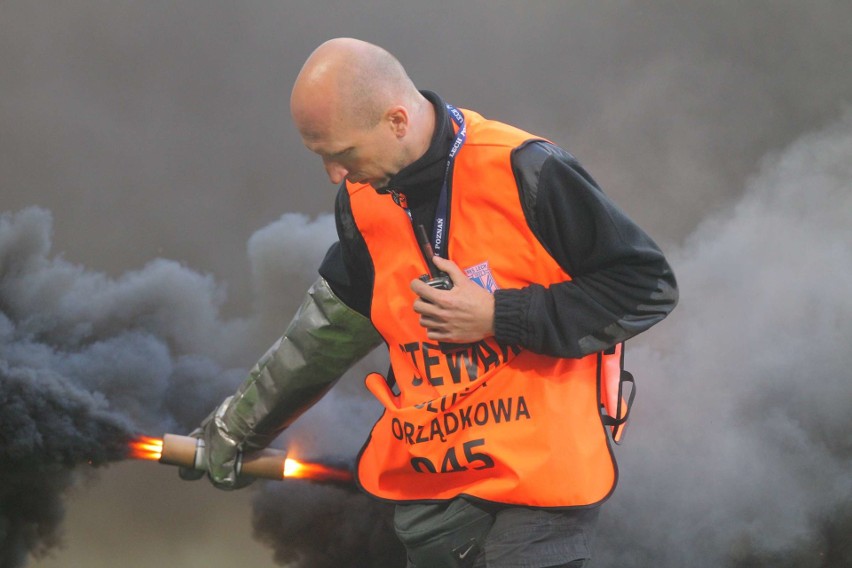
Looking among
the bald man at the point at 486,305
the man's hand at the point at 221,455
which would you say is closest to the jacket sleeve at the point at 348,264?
the bald man at the point at 486,305

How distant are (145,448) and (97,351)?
1.09 ft

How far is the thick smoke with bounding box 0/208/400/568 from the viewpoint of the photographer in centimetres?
288

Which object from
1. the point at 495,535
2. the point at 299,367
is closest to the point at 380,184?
the point at 495,535

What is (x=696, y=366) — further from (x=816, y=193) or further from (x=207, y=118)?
(x=207, y=118)

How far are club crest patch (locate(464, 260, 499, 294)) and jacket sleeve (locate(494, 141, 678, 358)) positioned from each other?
6 centimetres

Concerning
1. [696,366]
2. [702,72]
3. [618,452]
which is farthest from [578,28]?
[618,452]

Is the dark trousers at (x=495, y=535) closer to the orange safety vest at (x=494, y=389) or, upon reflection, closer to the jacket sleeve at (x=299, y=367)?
the orange safety vest at (x=494, y=389)

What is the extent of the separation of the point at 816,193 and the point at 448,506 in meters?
1.72

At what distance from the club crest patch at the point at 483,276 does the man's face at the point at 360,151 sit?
0.23 m

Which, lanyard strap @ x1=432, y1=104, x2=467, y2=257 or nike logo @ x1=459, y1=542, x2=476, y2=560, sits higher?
lanyard strap @ x1=432, y1=104, x2=467, y2=257

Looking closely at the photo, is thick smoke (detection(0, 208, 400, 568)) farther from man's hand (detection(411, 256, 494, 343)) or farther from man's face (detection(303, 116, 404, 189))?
man's hand (detection(411, 256, 494, 343))

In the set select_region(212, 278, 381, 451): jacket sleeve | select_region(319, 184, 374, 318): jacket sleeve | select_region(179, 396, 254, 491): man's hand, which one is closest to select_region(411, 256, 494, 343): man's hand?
select_region(319, 184, 374, 318): jacket sleeve

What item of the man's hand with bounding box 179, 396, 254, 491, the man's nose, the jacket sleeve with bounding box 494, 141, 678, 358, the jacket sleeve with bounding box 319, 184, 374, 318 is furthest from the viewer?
the man's hand with bounding box 179, 396, 254, 491

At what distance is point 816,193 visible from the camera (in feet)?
9.50
